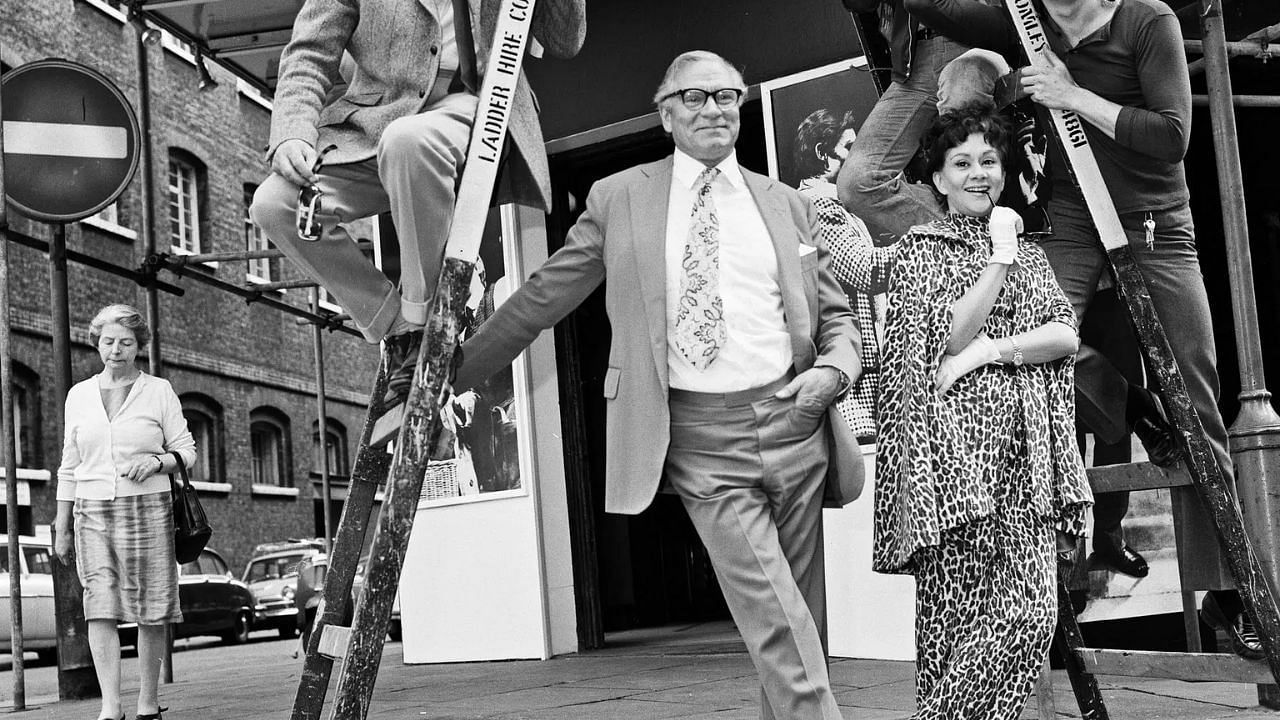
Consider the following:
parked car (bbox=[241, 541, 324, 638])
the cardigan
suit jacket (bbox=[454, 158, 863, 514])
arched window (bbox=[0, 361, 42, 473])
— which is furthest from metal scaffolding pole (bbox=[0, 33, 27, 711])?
parked car (bbox=[241, 541, 324, 638])

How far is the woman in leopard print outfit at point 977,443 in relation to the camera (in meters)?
3.64

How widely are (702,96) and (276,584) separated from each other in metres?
20.4

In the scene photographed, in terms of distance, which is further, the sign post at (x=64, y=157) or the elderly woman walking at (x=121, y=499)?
the sign post at (x=64, y=157)

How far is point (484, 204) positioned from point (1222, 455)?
7.39 feet

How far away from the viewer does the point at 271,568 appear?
75.9 feet

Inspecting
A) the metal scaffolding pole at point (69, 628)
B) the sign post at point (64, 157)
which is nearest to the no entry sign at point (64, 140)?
the sign post at point (64, 157)

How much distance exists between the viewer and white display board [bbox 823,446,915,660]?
701 centimetres

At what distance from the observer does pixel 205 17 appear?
9008 mm

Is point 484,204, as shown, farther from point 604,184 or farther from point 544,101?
point 544,101

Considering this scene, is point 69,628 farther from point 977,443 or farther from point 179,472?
point 977,443

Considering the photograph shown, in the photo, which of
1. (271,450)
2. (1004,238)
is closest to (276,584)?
(271,450)

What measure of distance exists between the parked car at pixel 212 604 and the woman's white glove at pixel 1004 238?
1732 centimetres

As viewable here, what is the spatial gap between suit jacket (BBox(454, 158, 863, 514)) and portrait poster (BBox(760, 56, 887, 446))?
10.5 feet

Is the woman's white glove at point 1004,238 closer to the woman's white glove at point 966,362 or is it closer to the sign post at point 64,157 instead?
the woman's white glove at point 966,362
